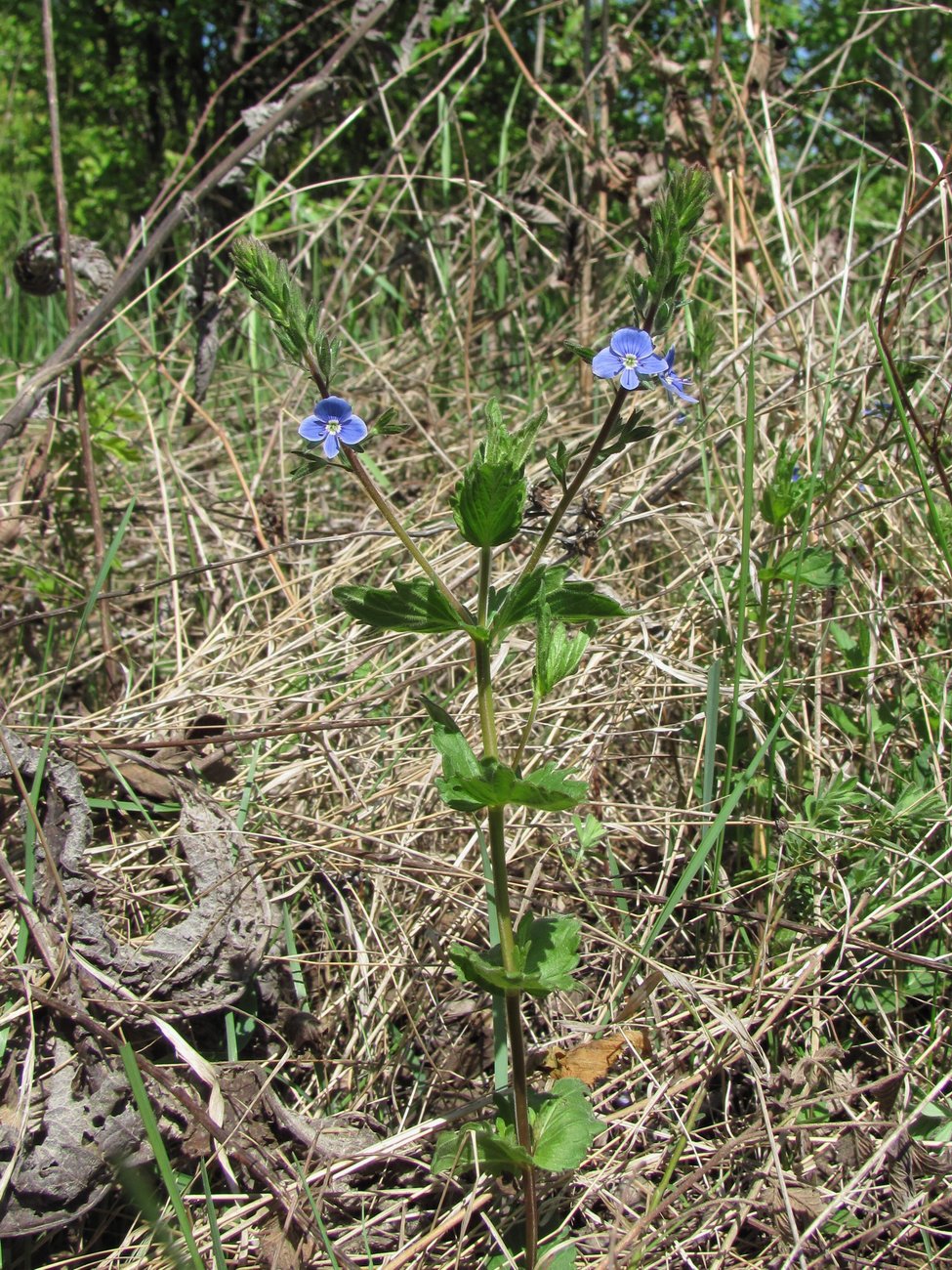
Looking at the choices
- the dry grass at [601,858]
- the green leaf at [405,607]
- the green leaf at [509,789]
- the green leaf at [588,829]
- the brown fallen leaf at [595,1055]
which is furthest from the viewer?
the green leaf at [588,829]

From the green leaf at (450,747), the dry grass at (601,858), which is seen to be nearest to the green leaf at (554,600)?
the green leaf at (450,747)

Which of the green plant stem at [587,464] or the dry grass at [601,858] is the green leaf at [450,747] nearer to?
the green plant stem at [587,464]

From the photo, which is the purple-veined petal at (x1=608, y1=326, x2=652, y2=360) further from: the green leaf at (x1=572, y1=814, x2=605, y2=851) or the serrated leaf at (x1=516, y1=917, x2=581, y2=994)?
the green leaf at (x1=572, y1=814, x2=605, y2=851)

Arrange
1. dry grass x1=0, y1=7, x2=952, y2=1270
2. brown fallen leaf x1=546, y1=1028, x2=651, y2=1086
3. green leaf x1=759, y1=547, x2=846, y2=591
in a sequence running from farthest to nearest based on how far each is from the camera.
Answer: green leaf x1=759, y1=547, x2=846, y2=591 < brown fallen leaf x1=546, y1=1028, x2=651, y2=1086 < dry grass x1=0, y1=7, x2=952, y2=1270

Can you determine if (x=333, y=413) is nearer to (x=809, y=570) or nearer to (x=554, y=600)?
(x=554, y=600)

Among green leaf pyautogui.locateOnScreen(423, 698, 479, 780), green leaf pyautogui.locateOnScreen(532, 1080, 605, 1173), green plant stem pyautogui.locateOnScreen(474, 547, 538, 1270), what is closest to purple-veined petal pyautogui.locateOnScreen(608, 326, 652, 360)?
green plant stem pyautogui.locateOnScreen(474, 547, 538, 1270)

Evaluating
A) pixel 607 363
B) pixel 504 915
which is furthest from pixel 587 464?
pixel 504 915

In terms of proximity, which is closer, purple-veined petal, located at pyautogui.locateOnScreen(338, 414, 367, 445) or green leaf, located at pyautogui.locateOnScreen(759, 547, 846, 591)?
purple-veined petal, located at pyautogui.locateOnScreen(338, 414, 367, 445)
